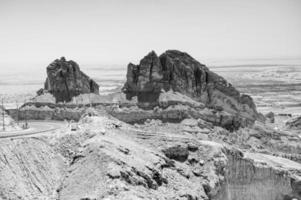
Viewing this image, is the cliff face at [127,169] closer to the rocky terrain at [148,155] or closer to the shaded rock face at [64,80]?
the rocky terrain at [148,155]

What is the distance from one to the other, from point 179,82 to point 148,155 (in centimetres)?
2855

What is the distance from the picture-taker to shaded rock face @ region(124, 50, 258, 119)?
58969mm

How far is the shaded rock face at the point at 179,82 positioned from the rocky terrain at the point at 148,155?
196 mm

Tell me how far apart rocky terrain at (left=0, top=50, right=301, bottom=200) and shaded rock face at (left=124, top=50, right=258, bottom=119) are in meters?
0.20

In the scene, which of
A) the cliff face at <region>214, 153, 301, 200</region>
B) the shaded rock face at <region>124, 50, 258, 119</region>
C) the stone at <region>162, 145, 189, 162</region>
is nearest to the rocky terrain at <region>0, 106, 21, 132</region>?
the stone at <region>162, 145, 189, 162</region>

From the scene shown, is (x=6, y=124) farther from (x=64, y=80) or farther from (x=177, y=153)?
(x=177, y=153)

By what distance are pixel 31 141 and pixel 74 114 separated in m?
23.1

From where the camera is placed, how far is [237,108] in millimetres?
64750

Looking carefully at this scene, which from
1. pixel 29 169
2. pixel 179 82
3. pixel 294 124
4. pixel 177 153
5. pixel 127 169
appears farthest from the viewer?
pixel 294 124

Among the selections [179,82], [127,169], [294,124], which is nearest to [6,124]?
[127,169]

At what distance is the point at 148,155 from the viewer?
32812 millimetres

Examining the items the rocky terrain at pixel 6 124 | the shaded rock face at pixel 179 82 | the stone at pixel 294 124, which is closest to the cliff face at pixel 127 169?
the rocky terrain at pixel 6 124

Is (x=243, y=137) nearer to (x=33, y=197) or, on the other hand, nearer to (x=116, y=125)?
(x=116, y=125)

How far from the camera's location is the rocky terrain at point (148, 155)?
2923cm
